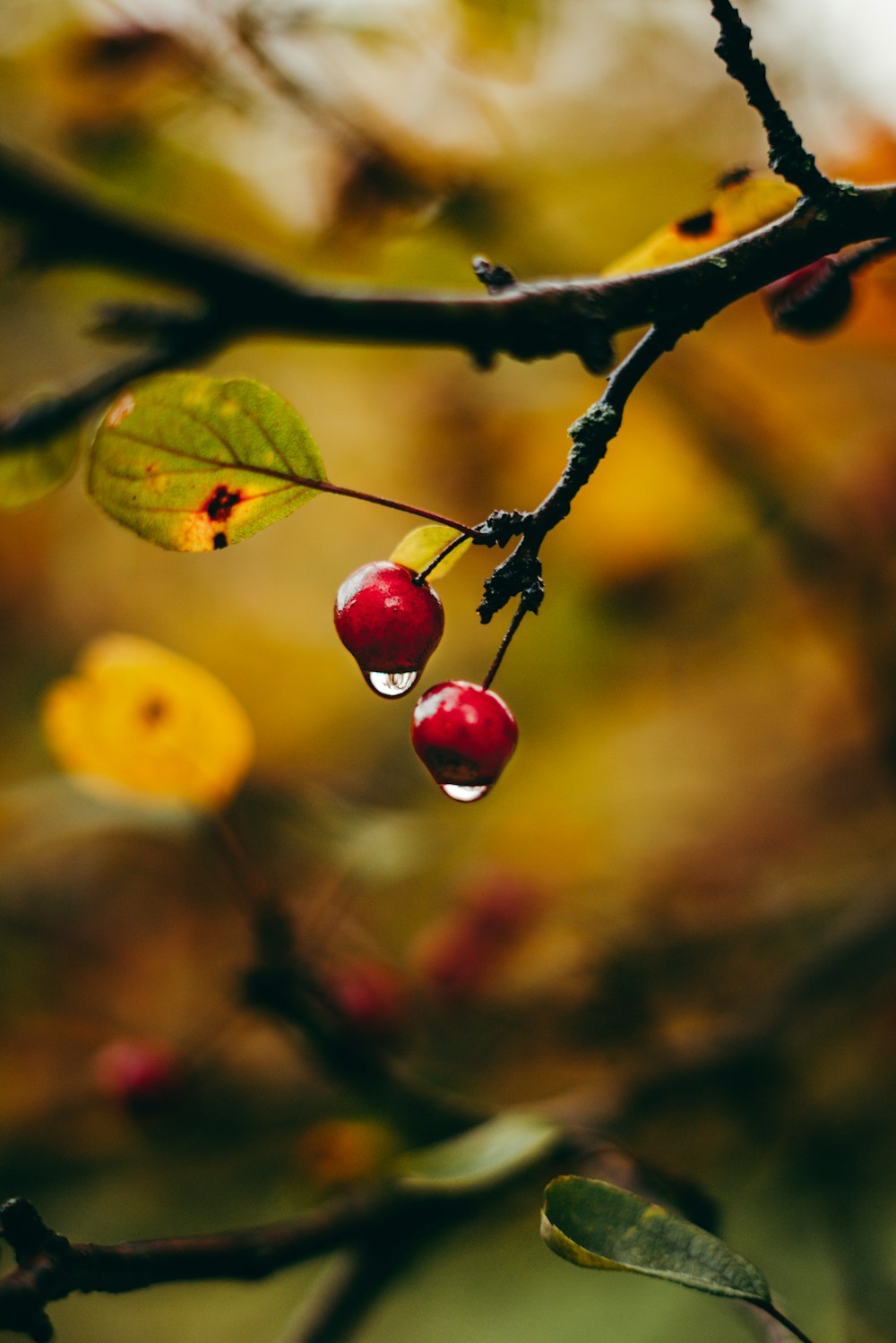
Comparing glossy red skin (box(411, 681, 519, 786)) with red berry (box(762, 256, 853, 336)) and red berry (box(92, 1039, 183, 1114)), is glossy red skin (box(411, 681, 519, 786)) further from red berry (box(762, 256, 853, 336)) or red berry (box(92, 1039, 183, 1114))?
red berry (box(92, 1039, 183, 1114))

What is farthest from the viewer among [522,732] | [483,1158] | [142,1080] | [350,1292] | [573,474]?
[522,732]

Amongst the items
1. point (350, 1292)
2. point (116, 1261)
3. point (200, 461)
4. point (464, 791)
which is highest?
point (200, 461)

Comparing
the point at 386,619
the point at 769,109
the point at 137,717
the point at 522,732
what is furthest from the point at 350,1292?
the point at 522,732

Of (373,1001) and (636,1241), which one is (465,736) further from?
(373,1001)

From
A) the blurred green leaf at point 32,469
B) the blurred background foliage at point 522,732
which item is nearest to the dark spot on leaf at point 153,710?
the blurred background foliage at point 522,732

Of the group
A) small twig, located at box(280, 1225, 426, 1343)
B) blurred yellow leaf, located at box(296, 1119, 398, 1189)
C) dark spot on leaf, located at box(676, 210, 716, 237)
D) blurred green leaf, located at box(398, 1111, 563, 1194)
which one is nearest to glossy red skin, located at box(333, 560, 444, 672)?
dark spot on leaf, located at box(676, 210, 716, 237)

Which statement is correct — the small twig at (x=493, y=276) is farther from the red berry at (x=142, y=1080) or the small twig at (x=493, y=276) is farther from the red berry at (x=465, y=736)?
the red berry at (x=142, y=1080)

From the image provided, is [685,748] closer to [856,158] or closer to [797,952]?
[797,952]
